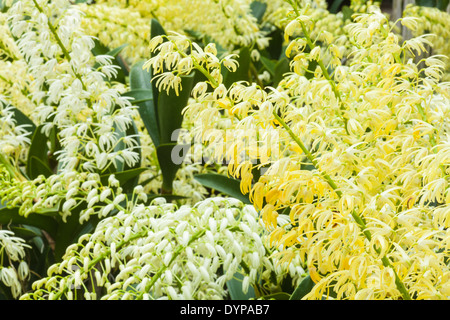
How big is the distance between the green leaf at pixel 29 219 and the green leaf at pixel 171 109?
1.16 feet

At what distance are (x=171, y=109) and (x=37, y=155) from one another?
0.39 m

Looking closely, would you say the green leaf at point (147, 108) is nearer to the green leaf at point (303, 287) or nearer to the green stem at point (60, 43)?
the green stem at point (60, 43)

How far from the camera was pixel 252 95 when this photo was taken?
722 millimetres

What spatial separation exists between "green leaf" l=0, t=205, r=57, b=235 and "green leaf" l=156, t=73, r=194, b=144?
35cm

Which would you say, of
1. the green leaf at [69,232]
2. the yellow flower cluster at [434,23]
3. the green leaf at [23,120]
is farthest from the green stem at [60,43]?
the yellow flower cluster at [434,23]

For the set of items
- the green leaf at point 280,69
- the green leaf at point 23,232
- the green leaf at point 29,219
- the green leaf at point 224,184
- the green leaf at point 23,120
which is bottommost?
the green leaf at point 23,232

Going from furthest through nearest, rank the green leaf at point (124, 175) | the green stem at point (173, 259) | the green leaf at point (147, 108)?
the green leaf at point (147, 108) → the green leaf at point (124, 175) → the green stem at point (173, 259)

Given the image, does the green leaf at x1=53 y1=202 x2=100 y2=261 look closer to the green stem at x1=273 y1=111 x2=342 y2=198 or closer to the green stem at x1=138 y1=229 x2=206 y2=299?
the green stem at x1=138 y1=229 x2=206 y2=299

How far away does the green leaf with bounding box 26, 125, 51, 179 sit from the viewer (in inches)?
53.0

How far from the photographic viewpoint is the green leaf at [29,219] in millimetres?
1206

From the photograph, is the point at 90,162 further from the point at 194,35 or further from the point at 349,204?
the point at 194,35

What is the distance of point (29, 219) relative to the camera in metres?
1.26

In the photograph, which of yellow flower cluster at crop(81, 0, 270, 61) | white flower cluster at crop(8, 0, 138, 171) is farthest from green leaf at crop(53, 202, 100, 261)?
yellow flower cluster at crop(81, 0, 270, 61)
